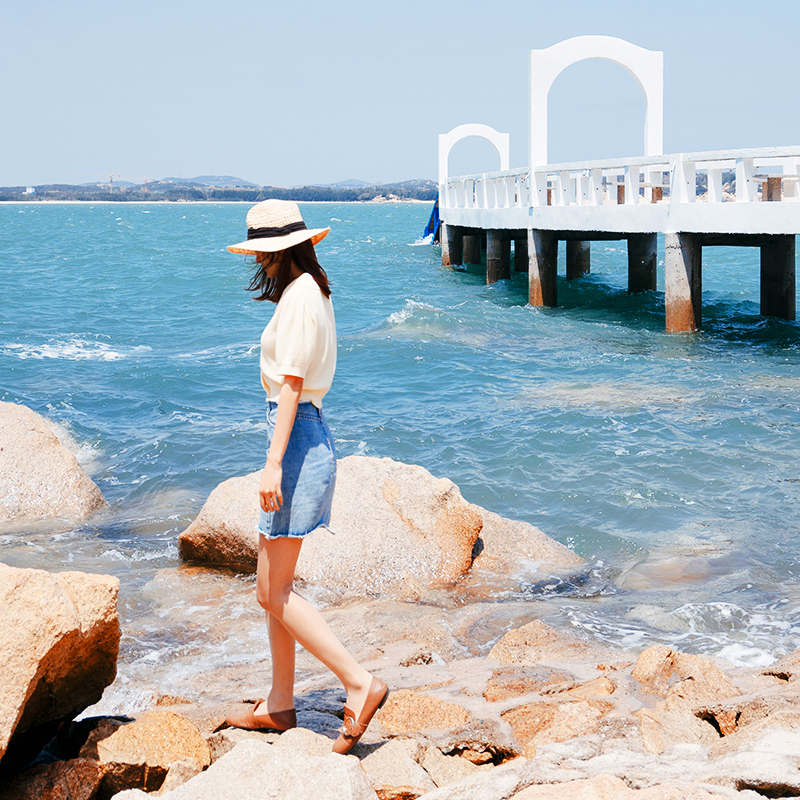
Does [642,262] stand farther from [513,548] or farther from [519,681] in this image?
[519,681]

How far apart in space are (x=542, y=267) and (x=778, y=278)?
5.02 m

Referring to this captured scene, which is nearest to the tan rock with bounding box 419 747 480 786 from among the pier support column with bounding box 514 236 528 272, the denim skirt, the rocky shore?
the rocky shore

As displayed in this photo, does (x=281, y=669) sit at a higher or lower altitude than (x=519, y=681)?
higher

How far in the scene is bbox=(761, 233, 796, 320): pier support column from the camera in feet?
52.7

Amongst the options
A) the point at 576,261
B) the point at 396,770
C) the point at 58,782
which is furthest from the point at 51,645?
the point at 576,261

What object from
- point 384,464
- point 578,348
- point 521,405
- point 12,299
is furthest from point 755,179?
point 12,299

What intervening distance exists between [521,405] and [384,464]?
4.97 m

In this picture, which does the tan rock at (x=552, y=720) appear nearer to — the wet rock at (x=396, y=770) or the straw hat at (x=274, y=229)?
the wet rock at (x=396, y=770)

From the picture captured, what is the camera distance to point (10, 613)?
294cm

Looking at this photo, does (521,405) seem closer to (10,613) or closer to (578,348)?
(578,348)

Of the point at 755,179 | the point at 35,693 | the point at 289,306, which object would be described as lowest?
the point at 35,693

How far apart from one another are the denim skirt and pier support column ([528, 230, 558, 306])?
670 inches

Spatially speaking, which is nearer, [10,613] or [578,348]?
[10,613]

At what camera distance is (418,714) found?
3.52m
